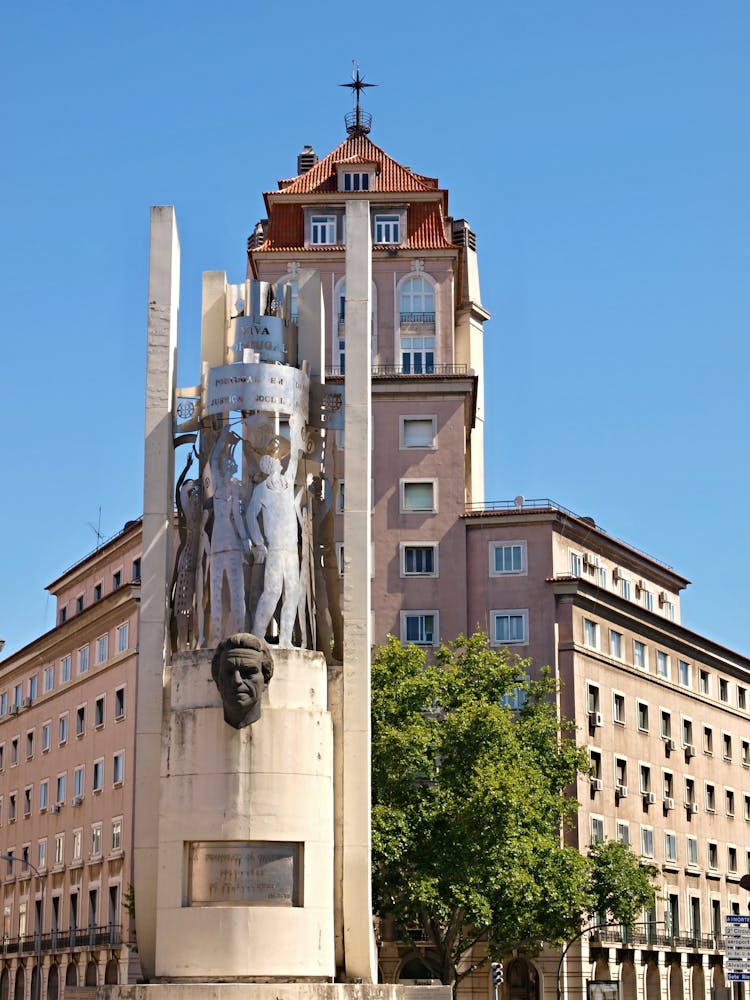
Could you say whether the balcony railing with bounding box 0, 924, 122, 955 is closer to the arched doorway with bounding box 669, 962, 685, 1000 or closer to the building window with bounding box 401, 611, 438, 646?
the building window with bounding box 401, 611, 438, 646

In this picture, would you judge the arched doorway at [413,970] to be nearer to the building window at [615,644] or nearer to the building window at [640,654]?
the building window at [615,644]

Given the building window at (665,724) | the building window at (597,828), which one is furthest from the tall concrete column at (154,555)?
the building window at (665,724)

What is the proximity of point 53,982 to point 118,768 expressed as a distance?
13109 mm

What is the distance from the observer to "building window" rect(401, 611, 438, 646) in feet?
255

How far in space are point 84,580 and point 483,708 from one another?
1454 inches

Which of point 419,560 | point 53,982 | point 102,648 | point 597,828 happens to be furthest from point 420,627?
point 53,982

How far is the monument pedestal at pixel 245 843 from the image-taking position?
3203cm

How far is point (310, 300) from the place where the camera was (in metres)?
37.5

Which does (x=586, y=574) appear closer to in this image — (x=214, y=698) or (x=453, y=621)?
(x=453, y=621)

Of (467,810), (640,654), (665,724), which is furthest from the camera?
(665,724)

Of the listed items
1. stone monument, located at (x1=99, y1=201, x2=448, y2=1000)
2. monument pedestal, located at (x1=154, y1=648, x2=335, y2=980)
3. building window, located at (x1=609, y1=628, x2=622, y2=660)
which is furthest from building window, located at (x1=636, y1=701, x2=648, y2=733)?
monument pedestal, located at (x1=154, y1=648, x2=335, y2=980)

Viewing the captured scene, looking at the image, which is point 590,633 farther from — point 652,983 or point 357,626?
point 357,626

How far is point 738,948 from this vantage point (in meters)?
31.6

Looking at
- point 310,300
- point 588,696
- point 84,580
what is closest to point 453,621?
point 588,696
